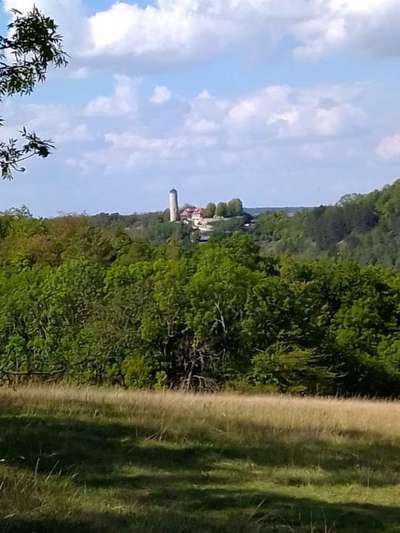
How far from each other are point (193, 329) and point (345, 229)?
11754 centimetres

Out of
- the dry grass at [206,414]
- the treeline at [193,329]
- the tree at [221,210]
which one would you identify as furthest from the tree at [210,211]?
the dry grass at [206,414]

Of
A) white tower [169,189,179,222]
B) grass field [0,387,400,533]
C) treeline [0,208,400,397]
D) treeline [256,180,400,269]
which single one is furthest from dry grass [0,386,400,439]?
white tower [169,189,179,222]

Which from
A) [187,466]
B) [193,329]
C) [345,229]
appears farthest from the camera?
[345,229]

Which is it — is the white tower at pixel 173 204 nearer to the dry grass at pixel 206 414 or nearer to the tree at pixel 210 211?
the tree at pixel 210 211

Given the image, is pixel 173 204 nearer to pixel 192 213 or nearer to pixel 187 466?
pixel 192 213

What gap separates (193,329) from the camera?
48.2m

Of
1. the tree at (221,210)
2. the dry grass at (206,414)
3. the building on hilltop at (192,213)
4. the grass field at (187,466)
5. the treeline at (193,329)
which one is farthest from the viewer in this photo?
the tree at (221,210)

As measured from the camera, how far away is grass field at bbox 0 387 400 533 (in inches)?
241

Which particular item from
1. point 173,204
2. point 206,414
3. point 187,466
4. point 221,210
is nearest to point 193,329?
point 206,414

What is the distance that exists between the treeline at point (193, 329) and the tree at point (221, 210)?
416 feet

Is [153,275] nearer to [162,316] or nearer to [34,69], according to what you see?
[162,316]

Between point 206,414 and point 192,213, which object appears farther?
Answer: point 192,213

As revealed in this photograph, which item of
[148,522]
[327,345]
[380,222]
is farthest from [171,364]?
[380,222]

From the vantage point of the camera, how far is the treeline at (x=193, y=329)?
151 feet
